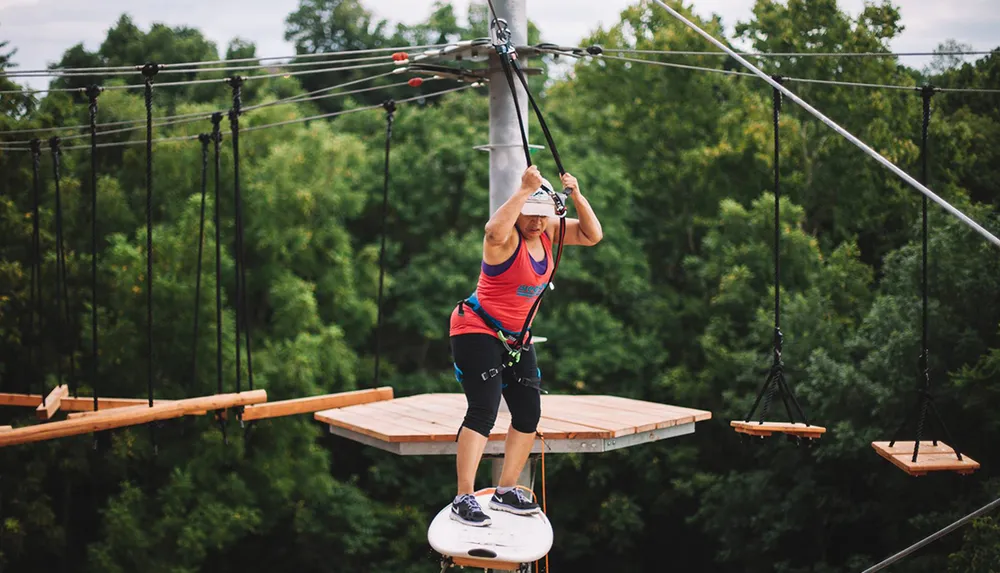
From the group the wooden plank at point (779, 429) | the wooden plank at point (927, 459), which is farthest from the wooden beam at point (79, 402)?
the wooden plank at point (927, 459)

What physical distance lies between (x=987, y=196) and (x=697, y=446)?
4.99 meters

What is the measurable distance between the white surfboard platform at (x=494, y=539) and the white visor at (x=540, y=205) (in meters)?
1.02

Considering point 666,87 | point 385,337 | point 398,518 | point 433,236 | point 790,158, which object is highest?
point 666,87

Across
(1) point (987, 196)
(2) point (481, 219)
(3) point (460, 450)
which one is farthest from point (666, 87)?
(3) point (460, 450)

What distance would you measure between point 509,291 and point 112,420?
201cm

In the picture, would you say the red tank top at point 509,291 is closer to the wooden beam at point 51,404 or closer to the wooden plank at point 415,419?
the wooden plank at point 415,419

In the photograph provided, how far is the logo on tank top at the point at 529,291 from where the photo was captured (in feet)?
11.3

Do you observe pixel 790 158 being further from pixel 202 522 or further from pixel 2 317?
pixel 2 317

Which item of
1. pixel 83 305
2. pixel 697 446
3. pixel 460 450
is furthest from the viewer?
pixel 697 446

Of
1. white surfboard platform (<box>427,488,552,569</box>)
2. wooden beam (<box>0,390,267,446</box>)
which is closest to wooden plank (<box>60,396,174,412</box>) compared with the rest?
wooden beam (<box>0,390,267,446</box>)

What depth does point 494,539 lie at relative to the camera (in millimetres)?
3307

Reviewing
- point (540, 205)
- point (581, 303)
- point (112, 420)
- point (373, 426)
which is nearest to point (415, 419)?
point (373, 426)

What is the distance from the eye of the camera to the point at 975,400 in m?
10.1

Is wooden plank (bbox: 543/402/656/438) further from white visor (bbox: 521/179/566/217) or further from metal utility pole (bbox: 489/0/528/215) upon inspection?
white visor (bbox: 521/179/566/217)
